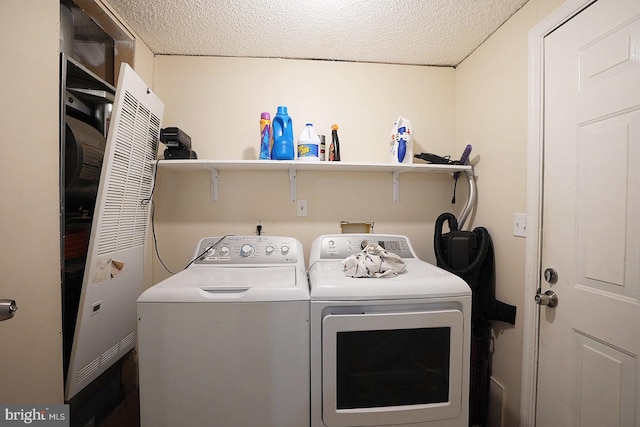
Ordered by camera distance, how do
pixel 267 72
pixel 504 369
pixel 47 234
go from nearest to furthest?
pixel 47 234, pixel 504 369, pixel 267 72

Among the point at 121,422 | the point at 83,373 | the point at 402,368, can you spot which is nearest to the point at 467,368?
the point at 402,368

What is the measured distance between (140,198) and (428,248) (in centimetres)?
203

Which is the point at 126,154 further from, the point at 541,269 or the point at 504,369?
the point at 504,369

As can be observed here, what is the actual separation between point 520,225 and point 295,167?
1371 millimetres

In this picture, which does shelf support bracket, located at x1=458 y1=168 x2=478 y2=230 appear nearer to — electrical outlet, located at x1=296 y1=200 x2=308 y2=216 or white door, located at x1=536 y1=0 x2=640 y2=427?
white door, located at x1=536 y1=0 x2=640 y2=427

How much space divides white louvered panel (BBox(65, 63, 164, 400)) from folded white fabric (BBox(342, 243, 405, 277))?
1.23 meters

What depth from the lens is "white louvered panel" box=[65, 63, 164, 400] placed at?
3.68 feet

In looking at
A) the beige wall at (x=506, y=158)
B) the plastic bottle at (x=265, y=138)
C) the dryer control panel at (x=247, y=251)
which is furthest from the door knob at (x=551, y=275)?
the plastic bottle at (x=265, y=138)

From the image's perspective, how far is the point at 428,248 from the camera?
6.04 ft

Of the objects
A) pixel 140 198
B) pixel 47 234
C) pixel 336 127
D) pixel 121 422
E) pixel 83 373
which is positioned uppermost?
pixel 336 127

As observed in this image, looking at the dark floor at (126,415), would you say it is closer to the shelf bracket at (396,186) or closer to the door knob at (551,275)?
the shelf bracket at (396,186)

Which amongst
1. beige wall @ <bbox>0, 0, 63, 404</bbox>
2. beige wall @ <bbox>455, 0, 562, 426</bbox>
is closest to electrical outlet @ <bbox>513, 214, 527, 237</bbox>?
beige wall @ <bbox>455, 0, 562, 426</bbox>

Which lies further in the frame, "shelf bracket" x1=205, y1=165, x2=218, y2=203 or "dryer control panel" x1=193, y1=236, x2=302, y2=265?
"shelf bracket" x1=205, y1=165, x2=218, y2=203

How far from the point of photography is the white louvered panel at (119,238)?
112cm
